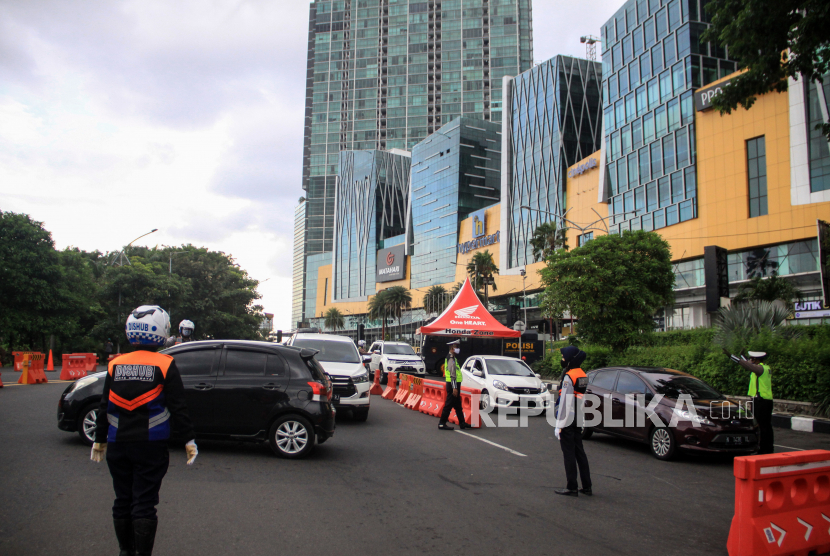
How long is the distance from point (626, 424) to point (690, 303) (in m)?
40.7

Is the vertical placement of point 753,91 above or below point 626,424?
above

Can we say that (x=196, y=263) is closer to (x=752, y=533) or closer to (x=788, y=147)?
(x=788, y=147)

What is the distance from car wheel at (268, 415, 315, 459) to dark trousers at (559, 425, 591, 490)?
3496 mm

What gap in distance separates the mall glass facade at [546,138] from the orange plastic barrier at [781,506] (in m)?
62.8

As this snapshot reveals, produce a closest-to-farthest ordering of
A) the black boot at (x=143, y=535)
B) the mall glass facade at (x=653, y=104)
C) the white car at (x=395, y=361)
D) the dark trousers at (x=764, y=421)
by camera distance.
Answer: the black boot at (x=143, y=535) < the dark trousers at (x=764, y=421) < the white car at (x=395, y=361) < the mall glass facade at (x=653, y=104)

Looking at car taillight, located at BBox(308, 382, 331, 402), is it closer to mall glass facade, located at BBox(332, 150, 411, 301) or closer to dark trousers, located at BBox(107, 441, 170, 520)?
dark trousers, located at BBox(107, 441, 170, 520)

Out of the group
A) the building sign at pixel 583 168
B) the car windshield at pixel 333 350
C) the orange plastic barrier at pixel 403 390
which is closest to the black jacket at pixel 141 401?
the car windshield at pixel 333 350

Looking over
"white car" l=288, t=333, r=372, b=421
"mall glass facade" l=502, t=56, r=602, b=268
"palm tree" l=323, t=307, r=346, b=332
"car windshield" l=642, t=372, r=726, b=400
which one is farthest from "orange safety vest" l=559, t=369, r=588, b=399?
"palm tree" l=323, t=307, r=346, b=332

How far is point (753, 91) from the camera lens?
11820 millimetres

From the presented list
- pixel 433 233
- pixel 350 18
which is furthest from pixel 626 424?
pixel 350 18

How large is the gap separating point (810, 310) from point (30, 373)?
39657 millimetres

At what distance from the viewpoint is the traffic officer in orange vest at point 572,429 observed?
658 cm

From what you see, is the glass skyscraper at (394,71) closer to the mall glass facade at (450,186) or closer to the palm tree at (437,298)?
the mall glass facade at (450,186)

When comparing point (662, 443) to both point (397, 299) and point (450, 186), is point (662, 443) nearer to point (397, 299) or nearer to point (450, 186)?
point (397, 299)
